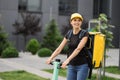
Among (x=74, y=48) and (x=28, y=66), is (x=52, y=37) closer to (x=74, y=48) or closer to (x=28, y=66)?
(x=28, y=66)

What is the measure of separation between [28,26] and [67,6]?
585 cm

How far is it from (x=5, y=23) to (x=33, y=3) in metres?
3.26

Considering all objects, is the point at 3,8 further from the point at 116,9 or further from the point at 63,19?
the point at 116,9

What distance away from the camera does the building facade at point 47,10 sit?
30578 mm

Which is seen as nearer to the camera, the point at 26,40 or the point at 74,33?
the point at 74,33

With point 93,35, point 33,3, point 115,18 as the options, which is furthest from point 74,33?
point 115,18

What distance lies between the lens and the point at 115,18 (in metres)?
37.2

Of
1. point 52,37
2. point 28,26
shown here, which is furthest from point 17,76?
point 28,26

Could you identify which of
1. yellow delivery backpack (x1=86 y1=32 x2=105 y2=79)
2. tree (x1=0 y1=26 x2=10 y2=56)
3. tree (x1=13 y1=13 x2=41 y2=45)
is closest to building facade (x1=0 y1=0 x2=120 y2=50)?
tree (x1=13 y1=13 x2=41 y2=45)

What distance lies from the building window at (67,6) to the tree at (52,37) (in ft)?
26.3

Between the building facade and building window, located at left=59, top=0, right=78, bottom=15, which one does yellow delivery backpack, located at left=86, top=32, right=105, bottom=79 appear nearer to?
the building facade

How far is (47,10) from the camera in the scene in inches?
1270

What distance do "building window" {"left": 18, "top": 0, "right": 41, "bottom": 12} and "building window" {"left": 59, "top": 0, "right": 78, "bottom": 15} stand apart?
2334mm

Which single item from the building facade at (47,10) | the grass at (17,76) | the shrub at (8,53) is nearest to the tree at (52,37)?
the building facade at (47,10)
